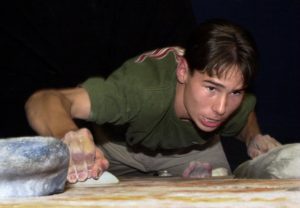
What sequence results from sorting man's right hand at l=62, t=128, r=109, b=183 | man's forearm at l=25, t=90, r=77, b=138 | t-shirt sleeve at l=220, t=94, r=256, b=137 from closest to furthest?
man's right hand at l=62, t=128, r=109, b=183 → man's forearm at l=25, t=90, r=77, b=138 → t-shirt sleeve at l=220, t=94, r=256, b=137

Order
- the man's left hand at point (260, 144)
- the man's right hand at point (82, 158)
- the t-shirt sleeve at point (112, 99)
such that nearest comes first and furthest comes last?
1. the man's right hand at point (82, 158)
2. the t-shirt sleeve at point (112, 99)
3. the man's left hand at point (260, 144)

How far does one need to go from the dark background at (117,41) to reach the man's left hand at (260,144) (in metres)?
0.63

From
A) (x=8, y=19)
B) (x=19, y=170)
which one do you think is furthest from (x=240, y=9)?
(x=19, y=170)

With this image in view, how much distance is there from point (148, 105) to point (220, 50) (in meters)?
0.20

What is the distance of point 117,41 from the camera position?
7.26ft

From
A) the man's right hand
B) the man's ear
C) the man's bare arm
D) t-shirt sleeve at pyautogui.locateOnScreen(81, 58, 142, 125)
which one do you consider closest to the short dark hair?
the man's ear

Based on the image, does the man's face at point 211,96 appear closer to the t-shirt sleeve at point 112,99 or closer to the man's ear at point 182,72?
the man's ear at point 182,72

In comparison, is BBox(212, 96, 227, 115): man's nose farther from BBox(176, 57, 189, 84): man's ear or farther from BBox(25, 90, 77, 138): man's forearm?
BBox(25, 90, 77, 138): man's forearm

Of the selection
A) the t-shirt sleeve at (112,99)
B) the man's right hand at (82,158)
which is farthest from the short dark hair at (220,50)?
the man's right hand at (82,158)

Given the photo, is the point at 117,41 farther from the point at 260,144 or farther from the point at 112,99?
the point at 112,99

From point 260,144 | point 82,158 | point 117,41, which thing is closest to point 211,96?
point 260,144

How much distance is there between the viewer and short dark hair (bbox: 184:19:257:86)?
4.57ft

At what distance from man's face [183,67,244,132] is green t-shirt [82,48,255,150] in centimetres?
5

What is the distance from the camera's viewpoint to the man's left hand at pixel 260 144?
154 cm
